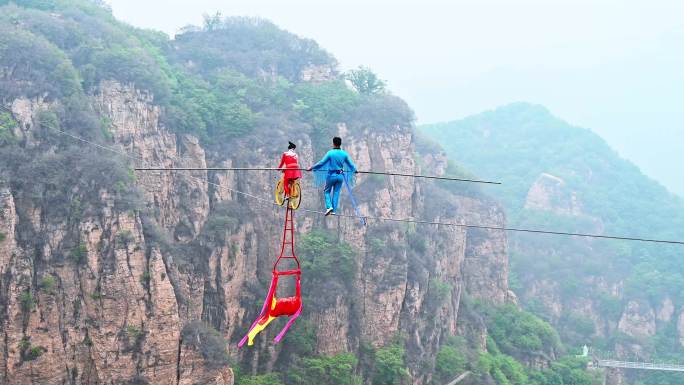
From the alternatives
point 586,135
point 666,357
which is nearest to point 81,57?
point 666,357

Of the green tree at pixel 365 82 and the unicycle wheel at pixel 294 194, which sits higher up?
the green tree at pixel 365 82

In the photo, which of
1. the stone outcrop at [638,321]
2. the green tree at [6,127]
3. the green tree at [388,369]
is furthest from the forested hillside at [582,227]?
the green tree at [6,127]

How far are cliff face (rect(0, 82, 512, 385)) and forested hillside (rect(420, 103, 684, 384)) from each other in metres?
14.3

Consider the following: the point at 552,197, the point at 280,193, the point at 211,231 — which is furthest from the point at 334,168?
the point at 552,197

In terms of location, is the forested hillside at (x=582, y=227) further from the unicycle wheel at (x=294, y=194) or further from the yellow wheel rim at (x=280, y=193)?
the unicycle wheel at (x=294, y=194)

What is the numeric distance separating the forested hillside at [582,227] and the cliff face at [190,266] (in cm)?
1433

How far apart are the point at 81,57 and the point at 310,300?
14.4m

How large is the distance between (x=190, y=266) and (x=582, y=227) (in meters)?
48.8

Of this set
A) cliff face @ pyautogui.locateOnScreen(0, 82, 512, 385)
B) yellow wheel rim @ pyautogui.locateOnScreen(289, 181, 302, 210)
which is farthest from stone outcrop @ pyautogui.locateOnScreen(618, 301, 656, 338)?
yellow wheel rim @ pyautogui.locateOnScreen(289, 181, 302, 210)

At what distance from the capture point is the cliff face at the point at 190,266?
1969 centimetres

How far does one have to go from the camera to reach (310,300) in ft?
92.6

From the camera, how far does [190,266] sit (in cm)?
2472

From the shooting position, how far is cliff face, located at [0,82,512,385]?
1969cm

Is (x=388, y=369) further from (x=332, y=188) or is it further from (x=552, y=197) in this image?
(x=552, y=197)
